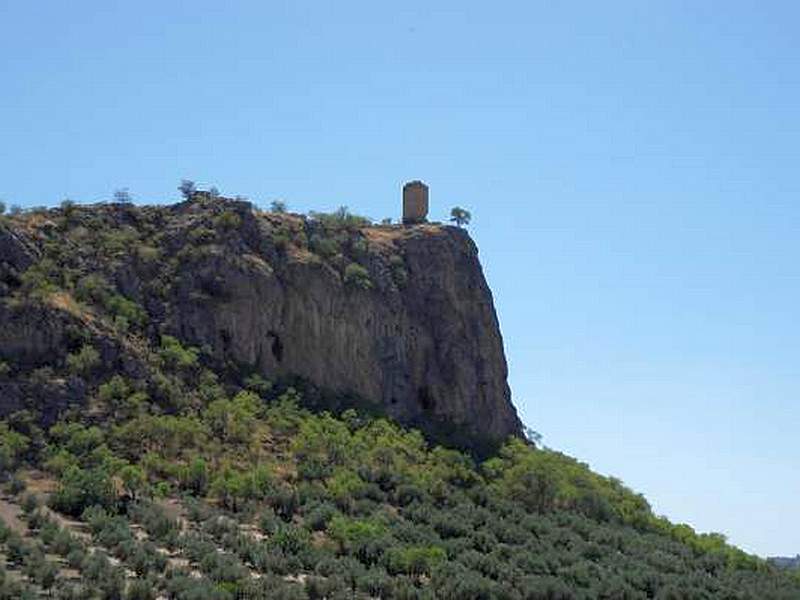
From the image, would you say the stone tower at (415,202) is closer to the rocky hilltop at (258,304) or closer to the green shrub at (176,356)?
the rocky hilltop at (258,304)

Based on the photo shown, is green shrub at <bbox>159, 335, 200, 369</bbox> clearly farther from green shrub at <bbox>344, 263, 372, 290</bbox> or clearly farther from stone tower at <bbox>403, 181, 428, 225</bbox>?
stone tower at <bbox>403, 181, 428, 225</bbox>

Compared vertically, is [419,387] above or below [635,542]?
above

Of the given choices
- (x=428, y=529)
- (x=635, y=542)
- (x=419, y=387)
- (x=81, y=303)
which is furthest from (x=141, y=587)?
(x=419, y=387)

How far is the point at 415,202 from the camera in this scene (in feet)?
210

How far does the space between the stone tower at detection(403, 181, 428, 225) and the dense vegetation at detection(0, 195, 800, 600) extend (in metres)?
7.15

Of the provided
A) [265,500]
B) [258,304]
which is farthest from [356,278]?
[265,500]

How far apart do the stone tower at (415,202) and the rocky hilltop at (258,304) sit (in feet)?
5.78

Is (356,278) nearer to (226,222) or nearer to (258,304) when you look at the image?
(258,304)

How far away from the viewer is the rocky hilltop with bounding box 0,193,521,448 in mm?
45750

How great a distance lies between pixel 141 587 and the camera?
29875mm

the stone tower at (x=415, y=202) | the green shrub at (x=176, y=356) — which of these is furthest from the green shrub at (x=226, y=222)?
the stone tower at (x=415, y=202)

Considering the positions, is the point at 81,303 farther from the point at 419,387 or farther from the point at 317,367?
the point at 419,387

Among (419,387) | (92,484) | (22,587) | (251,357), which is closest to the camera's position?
(22,587)

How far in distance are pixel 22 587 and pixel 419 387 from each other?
3013 cm
